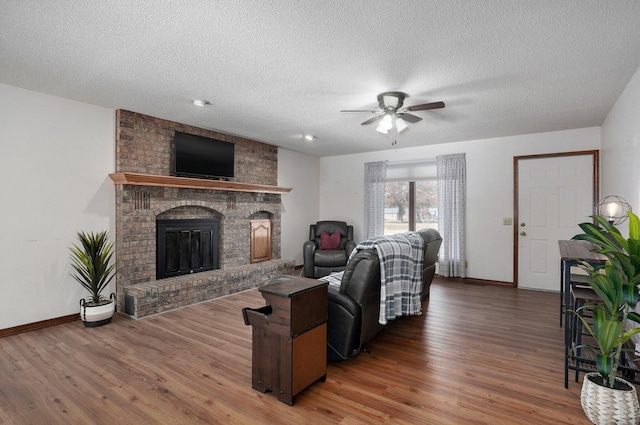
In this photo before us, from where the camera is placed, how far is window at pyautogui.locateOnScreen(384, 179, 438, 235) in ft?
20.3

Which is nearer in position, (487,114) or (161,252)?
(487,114)

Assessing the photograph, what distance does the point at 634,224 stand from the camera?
5.95ft

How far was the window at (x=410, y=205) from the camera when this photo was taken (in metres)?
6.20

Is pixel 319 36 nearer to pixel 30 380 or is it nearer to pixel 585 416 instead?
pixel 585 416

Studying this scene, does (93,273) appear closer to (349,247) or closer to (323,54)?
(323,54)

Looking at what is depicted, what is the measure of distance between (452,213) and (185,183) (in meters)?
4.40

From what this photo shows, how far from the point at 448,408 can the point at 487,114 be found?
3.51m

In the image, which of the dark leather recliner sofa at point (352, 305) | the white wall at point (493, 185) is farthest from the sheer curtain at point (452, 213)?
the dark leather recliner sofa at point (352, 305)

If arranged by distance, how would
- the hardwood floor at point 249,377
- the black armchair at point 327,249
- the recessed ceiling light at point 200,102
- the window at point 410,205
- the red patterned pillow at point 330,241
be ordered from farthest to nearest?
the window at point 410,205 → the red patterned pillow at point 330,241 → the black armchair at point 327,249 → the recessed ceiling light at point 200,102 → the hardwood floor at point 249,377

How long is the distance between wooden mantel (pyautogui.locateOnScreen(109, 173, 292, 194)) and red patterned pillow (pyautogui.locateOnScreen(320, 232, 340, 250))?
1.28 m

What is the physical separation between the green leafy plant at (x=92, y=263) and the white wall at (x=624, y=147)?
5283 millimetres

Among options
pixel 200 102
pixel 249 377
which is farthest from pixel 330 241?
pixel 249 377

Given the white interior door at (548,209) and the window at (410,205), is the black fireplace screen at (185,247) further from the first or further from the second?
the white interior door at (548,209)

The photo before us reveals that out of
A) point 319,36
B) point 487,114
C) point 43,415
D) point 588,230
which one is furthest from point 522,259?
point 43,415
